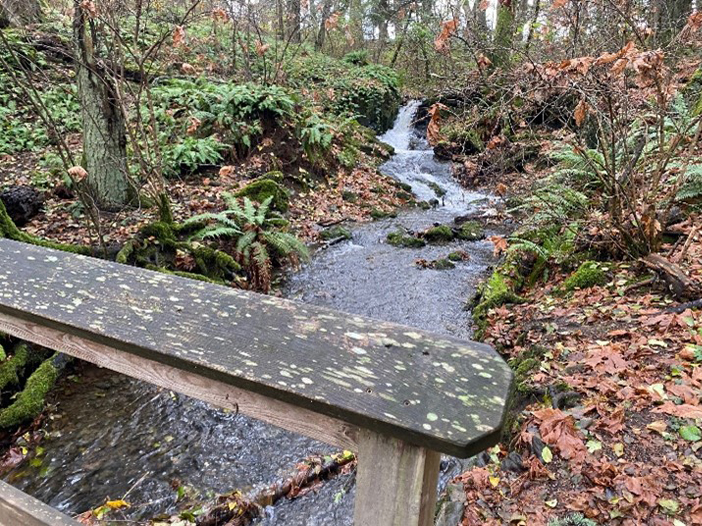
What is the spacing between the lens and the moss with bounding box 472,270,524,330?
5617mm

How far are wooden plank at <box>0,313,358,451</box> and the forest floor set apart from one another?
211cm

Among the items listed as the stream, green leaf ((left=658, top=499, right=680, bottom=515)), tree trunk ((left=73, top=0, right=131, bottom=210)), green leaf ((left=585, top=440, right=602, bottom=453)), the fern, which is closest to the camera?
green leaf ((left=658, top=499, right=680, bottom=515))

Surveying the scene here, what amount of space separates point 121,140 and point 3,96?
493 cm

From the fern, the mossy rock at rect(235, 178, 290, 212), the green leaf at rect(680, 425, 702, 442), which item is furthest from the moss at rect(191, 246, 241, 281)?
the green leaf at rect(680, 425, 702, 442)

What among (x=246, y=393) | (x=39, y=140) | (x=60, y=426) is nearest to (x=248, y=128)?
(x=39, y=140)

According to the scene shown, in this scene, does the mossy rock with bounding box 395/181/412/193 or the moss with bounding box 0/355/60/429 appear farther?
the mossy rock with bounding box 395/181/412/193

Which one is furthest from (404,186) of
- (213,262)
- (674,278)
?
(674,278)

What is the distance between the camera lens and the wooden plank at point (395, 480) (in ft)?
3.09

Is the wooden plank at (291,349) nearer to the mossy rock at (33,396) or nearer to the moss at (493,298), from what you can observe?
the mossy rock at (33,396)

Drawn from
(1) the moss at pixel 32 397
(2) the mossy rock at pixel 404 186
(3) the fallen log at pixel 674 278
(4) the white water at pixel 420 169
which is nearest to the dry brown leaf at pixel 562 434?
(3) the fallen log at pixel 674 278

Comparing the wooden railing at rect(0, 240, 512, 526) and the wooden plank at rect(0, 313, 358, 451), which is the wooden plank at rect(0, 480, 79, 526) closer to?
the wooden railing at rect(0, 240, 512, 526)

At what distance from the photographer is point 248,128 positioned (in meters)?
10.3

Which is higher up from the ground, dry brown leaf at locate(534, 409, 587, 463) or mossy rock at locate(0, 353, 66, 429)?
dry brown leaf at locate(534, 409, 587, 463)

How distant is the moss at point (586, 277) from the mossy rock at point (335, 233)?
4.51m
